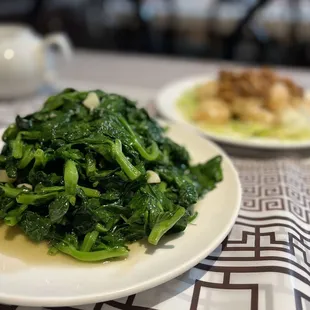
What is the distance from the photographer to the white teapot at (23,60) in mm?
1777

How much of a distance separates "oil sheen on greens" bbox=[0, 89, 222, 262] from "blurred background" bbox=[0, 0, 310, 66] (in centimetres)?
239

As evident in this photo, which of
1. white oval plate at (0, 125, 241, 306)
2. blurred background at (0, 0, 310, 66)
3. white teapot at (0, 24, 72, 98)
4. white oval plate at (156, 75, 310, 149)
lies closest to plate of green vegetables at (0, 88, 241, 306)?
white oval plate at (0, 125, 241, 306)

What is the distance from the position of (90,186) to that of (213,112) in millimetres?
774

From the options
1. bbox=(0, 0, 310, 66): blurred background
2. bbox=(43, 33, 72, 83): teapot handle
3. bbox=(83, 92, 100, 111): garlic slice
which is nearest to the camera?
bbox=(83, 92, 100, 111): garlic slice

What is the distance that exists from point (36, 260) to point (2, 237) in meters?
0.10

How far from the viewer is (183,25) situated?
12.1ft

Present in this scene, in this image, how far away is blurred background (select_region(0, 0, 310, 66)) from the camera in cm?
345

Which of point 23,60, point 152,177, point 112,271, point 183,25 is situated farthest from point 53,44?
point 183,25

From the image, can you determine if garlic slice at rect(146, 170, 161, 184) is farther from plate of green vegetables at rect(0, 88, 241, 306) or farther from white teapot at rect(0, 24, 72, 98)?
white teapot at rect(0, 24, 72, 98)

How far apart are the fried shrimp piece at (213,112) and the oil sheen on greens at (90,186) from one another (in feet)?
1.74

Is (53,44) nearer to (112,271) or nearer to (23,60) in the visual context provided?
(23,60)

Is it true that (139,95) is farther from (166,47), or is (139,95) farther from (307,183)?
(166,47)

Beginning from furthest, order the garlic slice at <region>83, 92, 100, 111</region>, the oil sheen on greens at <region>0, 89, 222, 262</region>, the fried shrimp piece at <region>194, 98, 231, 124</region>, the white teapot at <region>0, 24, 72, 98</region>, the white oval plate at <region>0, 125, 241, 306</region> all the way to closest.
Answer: the white teapot at <region>0, 24, 72, 98</region> → the fried shrimp piece at <region>194, 98, 231, 124</region> → the garlic slice at <region>83, 92, 100, 111</region> → the oil sheen on greens at <region>0, 89, 222, 262</region> → the white oval plate at <region>0, 125, 241, 306</region>

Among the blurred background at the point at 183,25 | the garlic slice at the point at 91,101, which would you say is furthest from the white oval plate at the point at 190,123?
the blurred background at the point at 183,25
